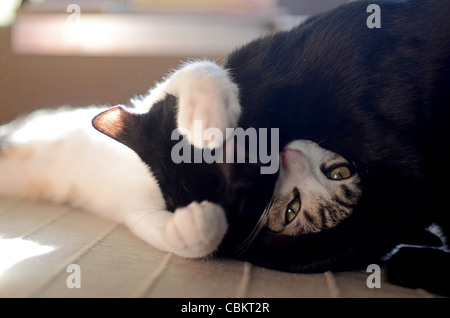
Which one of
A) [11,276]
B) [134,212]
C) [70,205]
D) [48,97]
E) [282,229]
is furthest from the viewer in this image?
[48,97]

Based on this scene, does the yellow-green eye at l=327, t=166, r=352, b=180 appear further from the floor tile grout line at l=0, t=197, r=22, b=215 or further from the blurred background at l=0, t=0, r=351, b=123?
the blurred background at l=0, t=0, r=351, b=123

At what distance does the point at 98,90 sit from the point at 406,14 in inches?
55.1

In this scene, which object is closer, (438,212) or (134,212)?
(438,212)

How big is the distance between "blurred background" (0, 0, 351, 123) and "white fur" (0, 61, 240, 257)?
386mm

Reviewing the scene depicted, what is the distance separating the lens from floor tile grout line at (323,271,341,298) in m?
0.80

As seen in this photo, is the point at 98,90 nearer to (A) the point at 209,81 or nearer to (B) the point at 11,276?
(A) the point at 209,81

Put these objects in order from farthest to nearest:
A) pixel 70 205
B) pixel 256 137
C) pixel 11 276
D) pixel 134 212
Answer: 1. pixel 70 205
2. pixel 134 212
3. pixel 256 137
4. pixel 11 276

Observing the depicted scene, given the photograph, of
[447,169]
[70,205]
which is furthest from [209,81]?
[70,205]

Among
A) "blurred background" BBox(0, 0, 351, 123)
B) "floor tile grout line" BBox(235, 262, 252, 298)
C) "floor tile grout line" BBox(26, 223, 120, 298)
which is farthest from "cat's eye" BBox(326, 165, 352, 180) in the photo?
"blurred background" BBox(0, 0, 351, 123)

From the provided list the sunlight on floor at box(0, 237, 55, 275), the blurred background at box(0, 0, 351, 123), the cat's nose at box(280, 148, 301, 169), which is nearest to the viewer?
the sunlight on floor at box(0, 237, 55, 275)

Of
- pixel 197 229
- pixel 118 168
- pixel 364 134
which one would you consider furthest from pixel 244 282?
pixel 118 168

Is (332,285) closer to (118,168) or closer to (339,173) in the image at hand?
(339,173)

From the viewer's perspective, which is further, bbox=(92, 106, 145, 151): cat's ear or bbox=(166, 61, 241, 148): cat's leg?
bbox=(92, 106, 145, 151): cat's ear

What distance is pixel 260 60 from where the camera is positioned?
1078 mm
